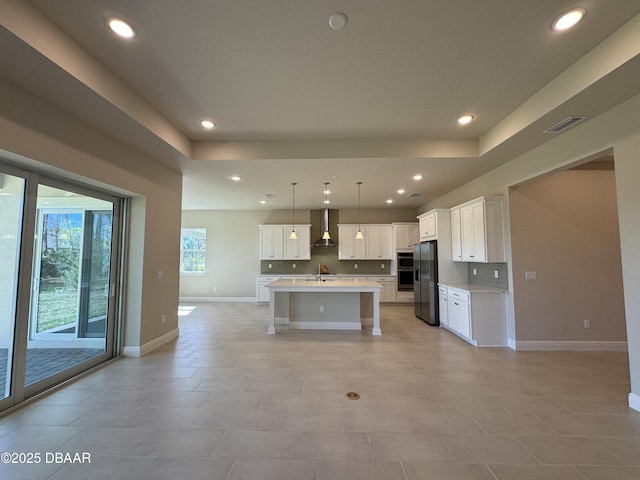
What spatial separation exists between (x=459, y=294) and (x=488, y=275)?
0.62 metres

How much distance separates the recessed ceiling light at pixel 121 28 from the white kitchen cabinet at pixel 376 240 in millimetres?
6684

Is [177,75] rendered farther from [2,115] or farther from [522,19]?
[522,19]

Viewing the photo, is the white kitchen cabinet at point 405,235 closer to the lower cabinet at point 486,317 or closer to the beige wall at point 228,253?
the lower cabinet at point 486,317

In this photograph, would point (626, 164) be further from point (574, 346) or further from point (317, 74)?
point (317, 74)

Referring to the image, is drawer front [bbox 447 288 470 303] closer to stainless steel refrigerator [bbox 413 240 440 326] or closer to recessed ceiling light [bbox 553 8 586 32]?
stainless steel refrigerator [bbox 413 240 440 326]

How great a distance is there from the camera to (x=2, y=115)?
2.20 m

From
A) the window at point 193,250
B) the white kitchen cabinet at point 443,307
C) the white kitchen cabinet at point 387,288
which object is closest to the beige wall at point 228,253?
the window at point 193,250

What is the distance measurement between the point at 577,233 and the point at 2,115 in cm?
675

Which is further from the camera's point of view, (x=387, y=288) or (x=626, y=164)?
(x=387, y=288)

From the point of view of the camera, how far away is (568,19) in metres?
1.99

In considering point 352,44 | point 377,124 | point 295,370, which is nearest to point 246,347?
point 295,370

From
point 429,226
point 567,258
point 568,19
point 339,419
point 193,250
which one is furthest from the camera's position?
point 193,250

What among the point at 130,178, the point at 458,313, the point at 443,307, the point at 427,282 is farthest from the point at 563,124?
the point at 130,178

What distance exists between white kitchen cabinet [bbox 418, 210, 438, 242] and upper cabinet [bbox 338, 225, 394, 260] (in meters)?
1.67
